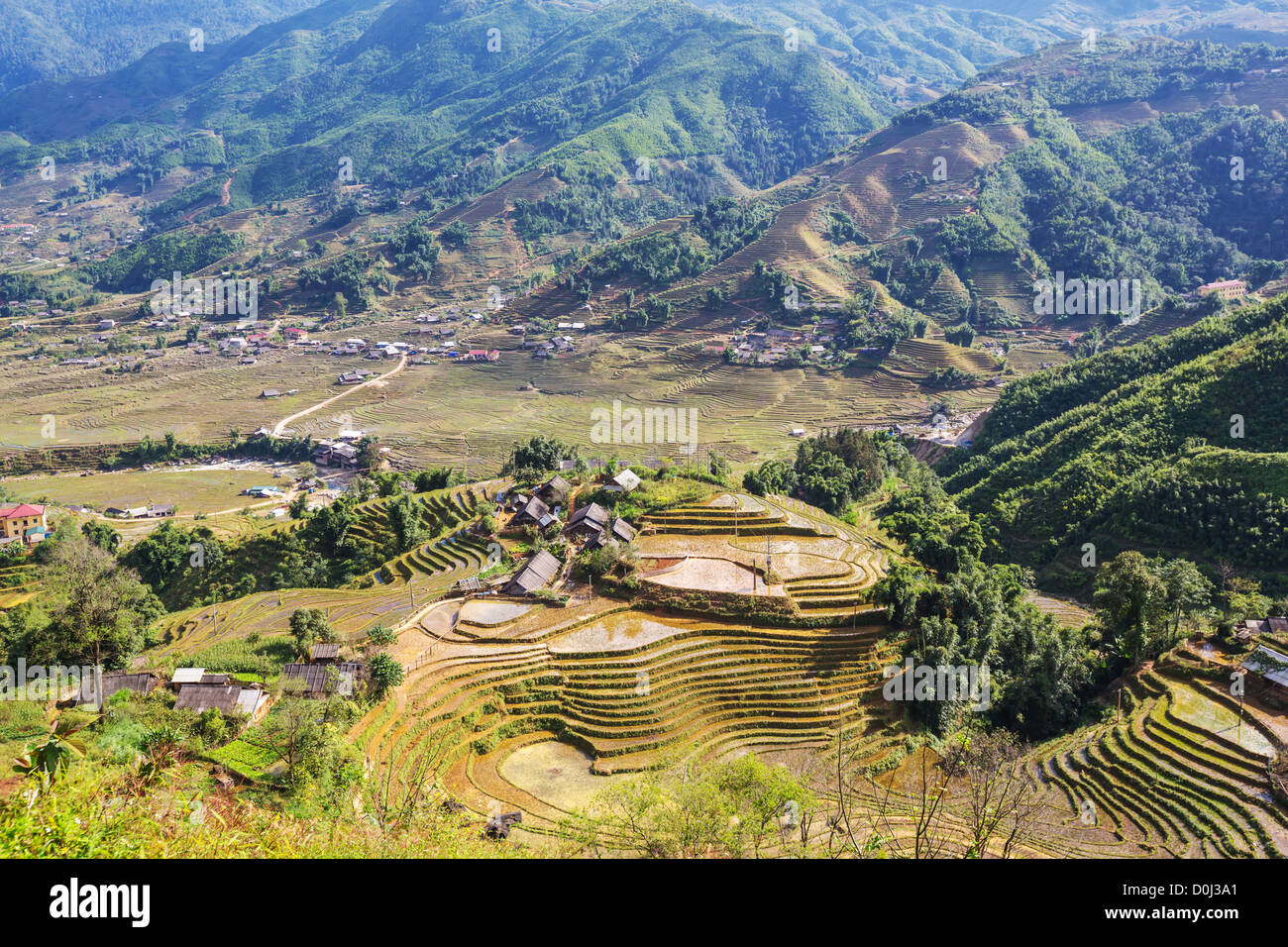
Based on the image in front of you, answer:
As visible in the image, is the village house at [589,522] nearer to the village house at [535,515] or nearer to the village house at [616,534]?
the village house at [616,534]

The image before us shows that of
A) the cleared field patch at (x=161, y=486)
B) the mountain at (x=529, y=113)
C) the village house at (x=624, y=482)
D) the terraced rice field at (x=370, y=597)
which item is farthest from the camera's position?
the mountain at (x=529, y=113)

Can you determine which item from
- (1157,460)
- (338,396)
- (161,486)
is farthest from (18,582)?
(1157,460)

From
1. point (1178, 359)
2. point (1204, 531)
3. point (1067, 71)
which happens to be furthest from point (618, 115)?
point (1204, 531)

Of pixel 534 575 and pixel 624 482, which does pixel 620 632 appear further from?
pixel 624 482

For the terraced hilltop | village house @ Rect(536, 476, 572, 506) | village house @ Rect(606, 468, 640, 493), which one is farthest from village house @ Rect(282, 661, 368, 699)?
village house @ Rect(606, 468, 640, 493)

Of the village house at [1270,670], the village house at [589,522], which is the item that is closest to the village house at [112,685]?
the village house at [589,522]

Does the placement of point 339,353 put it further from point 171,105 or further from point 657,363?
point 171,105
